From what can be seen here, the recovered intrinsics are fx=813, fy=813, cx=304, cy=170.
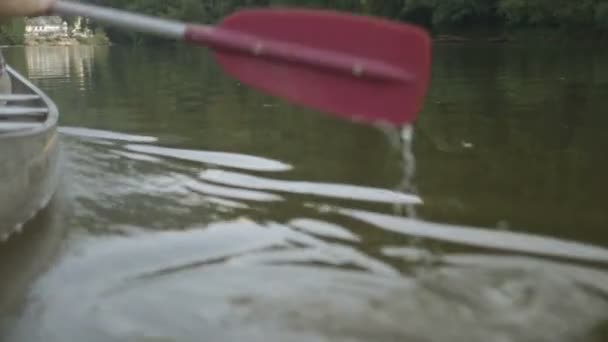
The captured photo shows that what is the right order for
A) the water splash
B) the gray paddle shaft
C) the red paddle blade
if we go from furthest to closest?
the water splash < the gray paddle shaft < the red paddle blade

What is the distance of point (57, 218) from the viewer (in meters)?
5.18

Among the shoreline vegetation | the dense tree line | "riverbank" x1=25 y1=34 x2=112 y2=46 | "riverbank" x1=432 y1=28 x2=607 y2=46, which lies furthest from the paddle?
"riverbank" x1=25 y1=34 x2=112 y2=46

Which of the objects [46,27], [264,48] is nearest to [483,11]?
[264,48]

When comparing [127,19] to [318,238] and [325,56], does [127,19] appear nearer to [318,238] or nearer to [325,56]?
[325,56]

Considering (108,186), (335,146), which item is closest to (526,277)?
(108,186)

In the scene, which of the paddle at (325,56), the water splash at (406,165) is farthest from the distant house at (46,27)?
the paddle at (325,56)

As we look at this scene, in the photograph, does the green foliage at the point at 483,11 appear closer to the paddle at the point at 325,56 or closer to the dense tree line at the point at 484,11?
the dense tree line at the point at 484,11

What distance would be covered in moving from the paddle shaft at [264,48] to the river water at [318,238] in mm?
996

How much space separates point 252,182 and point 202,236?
1.34m

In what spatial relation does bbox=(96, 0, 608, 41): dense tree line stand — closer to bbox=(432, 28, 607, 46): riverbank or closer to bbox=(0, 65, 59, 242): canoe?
bbox=(432, 28, 607, 46): riverbank

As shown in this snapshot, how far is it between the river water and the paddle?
85 centimetres

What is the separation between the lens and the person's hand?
4.41 meters

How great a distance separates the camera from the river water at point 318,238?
11.4 ft

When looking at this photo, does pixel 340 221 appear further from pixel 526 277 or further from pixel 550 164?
pixel 550 164
